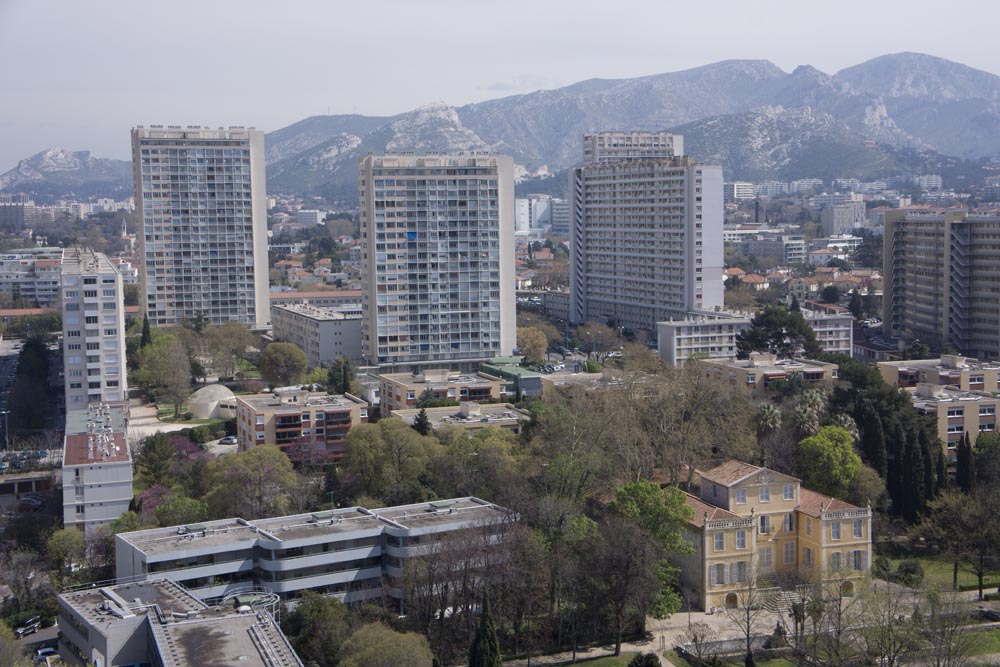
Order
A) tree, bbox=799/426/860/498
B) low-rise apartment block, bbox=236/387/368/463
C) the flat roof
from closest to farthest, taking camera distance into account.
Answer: the flat roof → tree, bbox=799/426/860/498 → low-rise apartment block, bbox=236/387/368/463

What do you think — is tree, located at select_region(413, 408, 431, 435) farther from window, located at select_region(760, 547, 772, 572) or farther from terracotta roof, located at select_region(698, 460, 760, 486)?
window, located at select_region(760, 547, 772, 572)

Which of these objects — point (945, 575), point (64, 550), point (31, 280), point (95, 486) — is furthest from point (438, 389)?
point (31, 280)

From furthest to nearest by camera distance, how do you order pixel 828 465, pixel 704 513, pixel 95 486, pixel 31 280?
pixel 31 280 → pixel 95 486 → pixel 828 465 → pixel 704 513

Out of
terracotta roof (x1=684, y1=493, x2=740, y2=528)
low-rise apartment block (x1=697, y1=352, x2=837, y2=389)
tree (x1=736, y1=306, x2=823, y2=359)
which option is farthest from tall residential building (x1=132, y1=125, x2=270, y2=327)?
terracotta roof (x1=684, y1=493, x2=740, y2=528)

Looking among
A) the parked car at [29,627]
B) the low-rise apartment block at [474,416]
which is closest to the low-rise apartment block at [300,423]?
the low-rise apartment block at [474,416]

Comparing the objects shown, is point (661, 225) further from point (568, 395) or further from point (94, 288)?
point (94, 288)

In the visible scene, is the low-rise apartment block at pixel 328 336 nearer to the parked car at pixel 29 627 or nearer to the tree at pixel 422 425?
the tree at pixel 422 425

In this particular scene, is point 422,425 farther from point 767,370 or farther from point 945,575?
point 945,575
